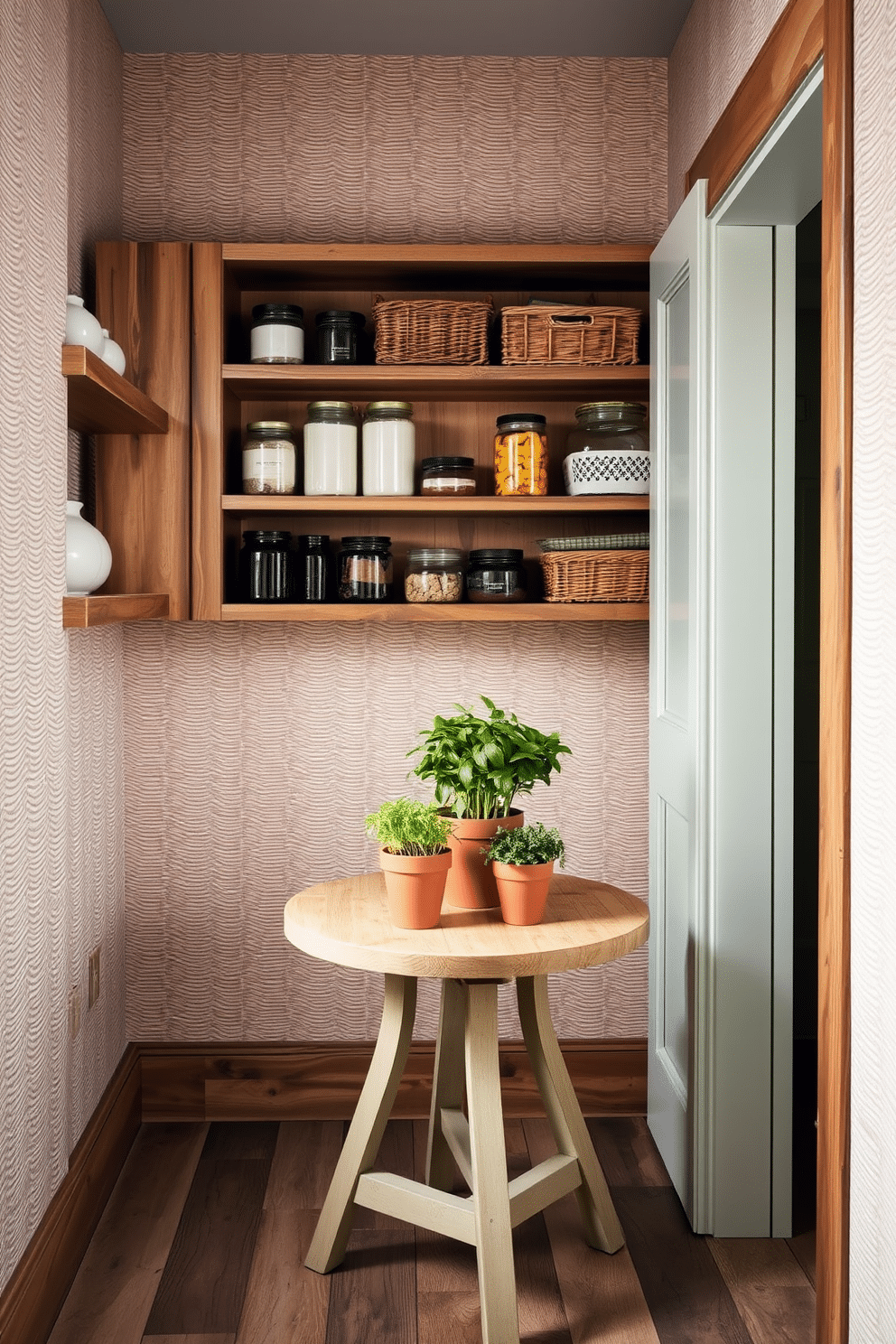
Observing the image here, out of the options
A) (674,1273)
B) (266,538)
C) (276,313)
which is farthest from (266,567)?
(674,1273)

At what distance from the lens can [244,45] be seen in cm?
275

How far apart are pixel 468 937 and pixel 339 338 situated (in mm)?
1476

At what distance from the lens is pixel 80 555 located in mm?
2113

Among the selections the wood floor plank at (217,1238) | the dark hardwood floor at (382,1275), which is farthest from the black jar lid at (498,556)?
the wood floor plank at (217,1238)

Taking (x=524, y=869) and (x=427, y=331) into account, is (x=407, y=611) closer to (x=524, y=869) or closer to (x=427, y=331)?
(x=427, y=331)

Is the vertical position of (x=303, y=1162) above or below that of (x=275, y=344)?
below

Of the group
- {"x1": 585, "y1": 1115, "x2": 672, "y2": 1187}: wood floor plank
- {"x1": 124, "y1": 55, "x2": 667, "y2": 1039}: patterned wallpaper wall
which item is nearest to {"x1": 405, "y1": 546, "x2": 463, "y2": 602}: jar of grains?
{"x1": 124, "y1": 55, "x2": 667, "y2": 1039}: patterned wallpaper wall

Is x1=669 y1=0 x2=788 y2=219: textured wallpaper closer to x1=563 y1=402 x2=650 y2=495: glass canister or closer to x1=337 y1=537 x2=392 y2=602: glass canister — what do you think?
x1=563 y1=402 x2=650 y2=495: glass canister

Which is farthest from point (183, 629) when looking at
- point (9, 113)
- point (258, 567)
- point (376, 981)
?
point (9, 113)

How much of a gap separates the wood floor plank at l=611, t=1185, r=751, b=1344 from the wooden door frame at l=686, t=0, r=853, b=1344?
507 mm

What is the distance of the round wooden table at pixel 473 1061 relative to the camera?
5.97 feet

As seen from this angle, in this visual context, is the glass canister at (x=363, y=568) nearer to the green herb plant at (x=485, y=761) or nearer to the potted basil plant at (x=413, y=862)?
the green herb plant at (x=485, y=761)

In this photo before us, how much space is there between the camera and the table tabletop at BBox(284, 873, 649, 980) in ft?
5.81

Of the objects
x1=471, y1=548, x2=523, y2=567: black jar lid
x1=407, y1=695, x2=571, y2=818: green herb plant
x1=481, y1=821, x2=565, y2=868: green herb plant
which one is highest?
x1=471, y1=548, x2=523, y2=567: black jar lid
